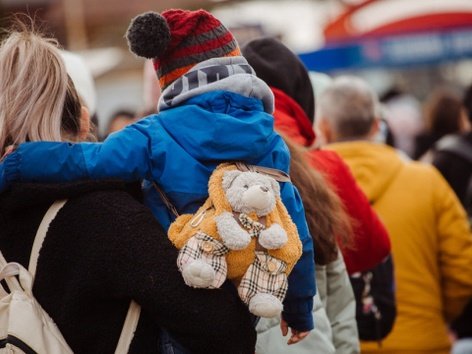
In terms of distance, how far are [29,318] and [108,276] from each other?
213 millimetres

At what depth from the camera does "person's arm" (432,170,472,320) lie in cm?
427

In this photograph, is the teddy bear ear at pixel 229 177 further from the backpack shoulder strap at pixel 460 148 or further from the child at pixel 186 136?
the backpack shoulder strap at pixel 460 148

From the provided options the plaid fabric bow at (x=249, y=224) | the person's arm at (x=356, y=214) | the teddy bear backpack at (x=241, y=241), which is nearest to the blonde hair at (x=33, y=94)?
the teddy bear backpack at (x=241, y=241)

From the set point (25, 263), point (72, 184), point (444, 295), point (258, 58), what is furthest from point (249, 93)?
point (444, 295)

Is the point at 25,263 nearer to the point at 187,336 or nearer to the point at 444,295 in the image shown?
the point at 187,336

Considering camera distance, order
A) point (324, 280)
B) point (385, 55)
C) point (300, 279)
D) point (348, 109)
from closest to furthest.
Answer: point (300, 279), point (324, 280), point (348, 109), point (385, 55)

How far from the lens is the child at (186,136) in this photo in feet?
7.28

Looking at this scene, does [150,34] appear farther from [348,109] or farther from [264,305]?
[348,109]

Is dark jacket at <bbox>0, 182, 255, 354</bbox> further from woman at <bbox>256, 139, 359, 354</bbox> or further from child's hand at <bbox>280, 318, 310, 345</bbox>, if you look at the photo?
woman at <bbox>256, 139, 359, 354</bbox>

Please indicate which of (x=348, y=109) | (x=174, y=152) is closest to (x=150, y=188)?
(x=174, y=152)

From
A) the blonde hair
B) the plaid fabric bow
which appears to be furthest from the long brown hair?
the blonde hair

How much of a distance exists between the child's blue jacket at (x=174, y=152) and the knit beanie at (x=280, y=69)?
2.88 ft

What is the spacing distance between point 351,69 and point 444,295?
28.5 feet

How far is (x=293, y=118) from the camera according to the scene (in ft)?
10.4
